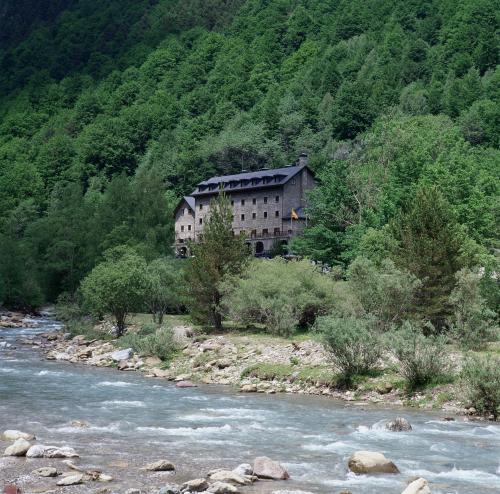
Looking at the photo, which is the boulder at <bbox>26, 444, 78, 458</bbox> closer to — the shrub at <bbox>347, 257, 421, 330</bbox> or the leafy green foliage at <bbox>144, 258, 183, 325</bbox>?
the shrub at <bbox>347, 257, 421, 330</bbox>

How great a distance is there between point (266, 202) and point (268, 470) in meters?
85.2

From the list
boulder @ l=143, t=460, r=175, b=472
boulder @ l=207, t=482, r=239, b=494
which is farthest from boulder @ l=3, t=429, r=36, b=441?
boulder @ l=207, t=482, r=239, b=494

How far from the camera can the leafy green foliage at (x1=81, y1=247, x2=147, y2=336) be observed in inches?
2195

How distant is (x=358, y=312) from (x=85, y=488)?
30525mm

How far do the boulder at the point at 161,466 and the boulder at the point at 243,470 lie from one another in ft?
6.11

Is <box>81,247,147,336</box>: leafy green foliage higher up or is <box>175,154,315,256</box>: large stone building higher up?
Result: <box>175,154,315,256</box>: large stone building

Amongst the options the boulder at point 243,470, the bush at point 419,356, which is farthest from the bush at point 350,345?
the boulder at point 243,470

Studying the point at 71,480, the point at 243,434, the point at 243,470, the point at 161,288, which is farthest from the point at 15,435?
the point at 161,288

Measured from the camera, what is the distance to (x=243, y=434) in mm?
26016

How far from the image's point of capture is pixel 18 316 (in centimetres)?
7831

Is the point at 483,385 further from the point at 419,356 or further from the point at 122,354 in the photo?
the point at 122,354

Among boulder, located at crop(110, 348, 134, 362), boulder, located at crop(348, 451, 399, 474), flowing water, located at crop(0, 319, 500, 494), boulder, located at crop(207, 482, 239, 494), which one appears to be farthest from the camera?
boulder, located at crop(110, 348, 134, 362)

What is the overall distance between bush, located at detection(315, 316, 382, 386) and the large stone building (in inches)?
2524

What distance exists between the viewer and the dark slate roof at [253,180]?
104 m
